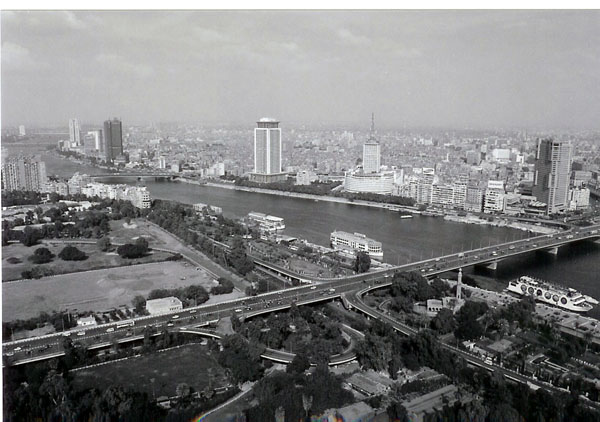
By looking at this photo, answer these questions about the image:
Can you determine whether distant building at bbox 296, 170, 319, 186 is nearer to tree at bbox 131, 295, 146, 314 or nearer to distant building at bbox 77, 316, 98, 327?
tree at bbox 131, 295, 146, 314

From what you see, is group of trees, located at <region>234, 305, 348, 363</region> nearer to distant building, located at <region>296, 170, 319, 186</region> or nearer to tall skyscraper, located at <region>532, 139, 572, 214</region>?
tall skyscraper, located at <region>532, 139, 572, 214</region>

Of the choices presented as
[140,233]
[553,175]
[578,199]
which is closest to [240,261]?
[140,233]

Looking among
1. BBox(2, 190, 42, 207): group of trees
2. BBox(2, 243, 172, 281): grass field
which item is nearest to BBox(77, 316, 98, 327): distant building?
BBox(2, 243, 172, 281): grass field

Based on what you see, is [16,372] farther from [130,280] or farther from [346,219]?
[346,219]

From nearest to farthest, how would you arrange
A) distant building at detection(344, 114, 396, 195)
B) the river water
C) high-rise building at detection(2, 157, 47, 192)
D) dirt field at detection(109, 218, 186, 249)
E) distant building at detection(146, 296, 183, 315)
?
distant building at detection(146, 296, 183, 315) → the river water → dirt field at detection(109, 218, 186, 249) → high-rise building at detection(2, 157, 47, 192) → distant building at detection(344, 114, 396, 195)

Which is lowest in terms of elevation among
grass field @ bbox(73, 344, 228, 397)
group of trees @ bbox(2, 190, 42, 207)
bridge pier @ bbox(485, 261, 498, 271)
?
grass field @ bbox(73, 344, 228, 397)

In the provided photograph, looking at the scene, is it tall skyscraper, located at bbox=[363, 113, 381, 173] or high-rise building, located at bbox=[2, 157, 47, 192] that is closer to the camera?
high-rise building, located at bbox=[2, 157, 47, 192]

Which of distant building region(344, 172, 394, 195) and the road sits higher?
distant building region(344, 172, 394, 195)

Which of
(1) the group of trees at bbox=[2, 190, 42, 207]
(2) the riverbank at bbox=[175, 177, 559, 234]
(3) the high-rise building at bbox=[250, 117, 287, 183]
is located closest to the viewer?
(2) the riverbank at bbox=[175, 177, 559, 234]
